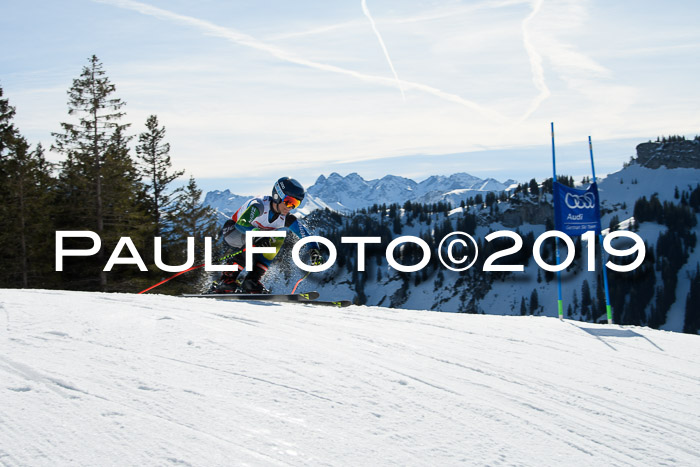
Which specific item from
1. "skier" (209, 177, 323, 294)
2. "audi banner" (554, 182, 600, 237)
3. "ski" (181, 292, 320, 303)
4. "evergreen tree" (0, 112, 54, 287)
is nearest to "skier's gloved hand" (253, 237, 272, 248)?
"skier" (209, 177, 323, 294)

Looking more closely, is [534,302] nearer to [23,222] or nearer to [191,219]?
[191,219]

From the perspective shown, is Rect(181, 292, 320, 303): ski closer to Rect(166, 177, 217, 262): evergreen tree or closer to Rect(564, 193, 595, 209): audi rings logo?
Rect(564, 193, 595, 209): audi rings logo

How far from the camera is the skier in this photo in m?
10.1

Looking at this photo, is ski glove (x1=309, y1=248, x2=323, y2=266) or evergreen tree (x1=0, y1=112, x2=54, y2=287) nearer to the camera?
ski glove (x1=309, y1=248, x2=323, y2=266)

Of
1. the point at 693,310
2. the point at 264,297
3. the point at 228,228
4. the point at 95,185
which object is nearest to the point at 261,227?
the point at 228,228

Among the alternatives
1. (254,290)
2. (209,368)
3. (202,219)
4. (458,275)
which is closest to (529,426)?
(209,368)

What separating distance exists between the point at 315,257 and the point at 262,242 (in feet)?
3.62

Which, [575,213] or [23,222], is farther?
[23,222]

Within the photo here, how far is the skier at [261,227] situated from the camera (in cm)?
1010

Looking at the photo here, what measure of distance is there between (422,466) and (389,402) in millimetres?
975

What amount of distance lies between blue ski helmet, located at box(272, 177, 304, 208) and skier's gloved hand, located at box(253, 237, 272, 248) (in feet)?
2.88

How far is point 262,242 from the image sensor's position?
10641 millimetres

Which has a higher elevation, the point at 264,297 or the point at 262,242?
the point at 262,242

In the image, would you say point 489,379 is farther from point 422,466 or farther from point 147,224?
point 147,224
